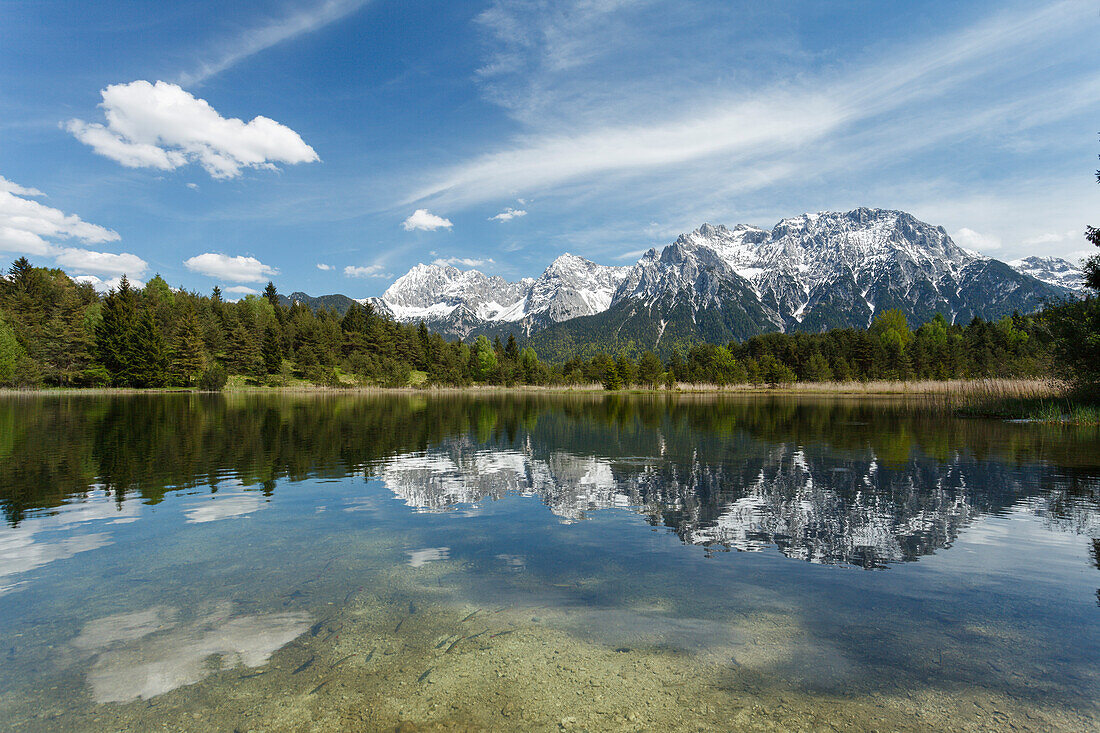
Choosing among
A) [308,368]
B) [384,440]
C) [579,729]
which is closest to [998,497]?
[579,729]

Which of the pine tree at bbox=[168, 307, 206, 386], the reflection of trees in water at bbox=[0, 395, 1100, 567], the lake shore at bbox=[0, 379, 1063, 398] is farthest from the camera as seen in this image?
the pine tree at bbox=[168, 307, 206, 386]

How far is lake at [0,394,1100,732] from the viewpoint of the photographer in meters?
5.98

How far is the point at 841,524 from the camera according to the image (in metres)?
13.6

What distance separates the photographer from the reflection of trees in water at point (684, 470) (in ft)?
45.9

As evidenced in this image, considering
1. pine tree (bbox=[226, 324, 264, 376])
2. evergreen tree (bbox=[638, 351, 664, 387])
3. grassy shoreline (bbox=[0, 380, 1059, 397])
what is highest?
pine tree (bbox=[226, 324, 264, 376])

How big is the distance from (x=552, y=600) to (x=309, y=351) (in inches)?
5419

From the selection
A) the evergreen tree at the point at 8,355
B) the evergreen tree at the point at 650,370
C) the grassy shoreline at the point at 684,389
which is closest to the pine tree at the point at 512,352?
the grassy shoreline at the point at 684,389

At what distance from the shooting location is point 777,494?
56.2 ft

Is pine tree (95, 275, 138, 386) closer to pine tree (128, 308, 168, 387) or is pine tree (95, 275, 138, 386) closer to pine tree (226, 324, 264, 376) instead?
pine tree (128, 308, 168, 387)

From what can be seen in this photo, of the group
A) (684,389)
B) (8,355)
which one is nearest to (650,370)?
(684,389)

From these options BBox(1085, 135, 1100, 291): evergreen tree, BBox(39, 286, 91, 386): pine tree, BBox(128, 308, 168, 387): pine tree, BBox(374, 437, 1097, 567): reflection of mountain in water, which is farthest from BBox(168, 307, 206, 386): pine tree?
BBox(1085, 135, 1100, 291): evergreen tree

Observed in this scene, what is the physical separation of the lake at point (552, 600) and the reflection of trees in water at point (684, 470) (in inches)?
7.6

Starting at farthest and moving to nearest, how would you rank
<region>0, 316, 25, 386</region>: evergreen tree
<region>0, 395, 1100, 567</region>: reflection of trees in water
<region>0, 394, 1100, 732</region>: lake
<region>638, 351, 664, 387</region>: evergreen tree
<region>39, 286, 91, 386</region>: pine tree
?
<region>638, 351, 664, 387</region>: evergreen tree → <region>39, 286, 91, 386</region>: pine tree → <region>0, 316, 25, 386</region>: evergreen tree → <region>0, 395, 1100, 567</region>: reflection of trees in water → <region>0, 394, 1100, 732</region>: lake

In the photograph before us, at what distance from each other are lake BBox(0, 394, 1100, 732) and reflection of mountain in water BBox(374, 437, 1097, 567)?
5.5 inches
